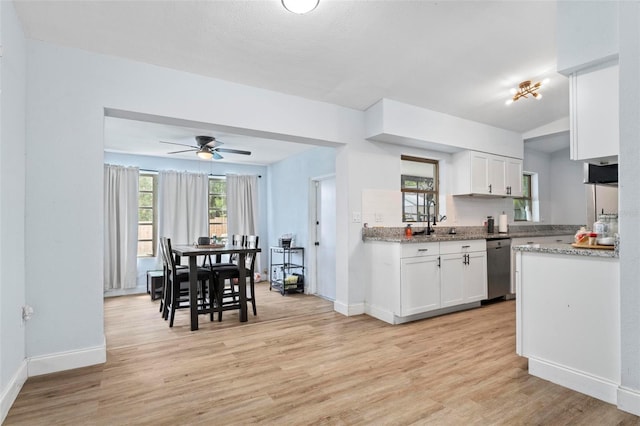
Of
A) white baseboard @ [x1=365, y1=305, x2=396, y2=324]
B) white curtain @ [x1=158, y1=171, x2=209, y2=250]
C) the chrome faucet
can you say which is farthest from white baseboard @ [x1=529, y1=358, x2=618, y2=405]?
white curtain @ [x1=158, y1=171, x2=209, y2=250]

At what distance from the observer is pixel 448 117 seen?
178 inches

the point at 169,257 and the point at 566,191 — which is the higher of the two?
the point at 566,191

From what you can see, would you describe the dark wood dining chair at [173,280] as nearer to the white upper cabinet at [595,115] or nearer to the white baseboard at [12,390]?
the white baseboard at [12,390]

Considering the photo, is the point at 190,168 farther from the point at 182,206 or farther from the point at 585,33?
the point at 585,33

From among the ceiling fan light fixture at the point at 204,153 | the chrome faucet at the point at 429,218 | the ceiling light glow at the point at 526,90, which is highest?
the ceiling light glow at the point at 526,90

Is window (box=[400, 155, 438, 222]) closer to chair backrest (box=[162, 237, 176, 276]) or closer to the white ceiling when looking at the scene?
the white ceiling

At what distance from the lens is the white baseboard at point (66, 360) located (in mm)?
2494

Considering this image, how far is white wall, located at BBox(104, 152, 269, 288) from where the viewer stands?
5922mm

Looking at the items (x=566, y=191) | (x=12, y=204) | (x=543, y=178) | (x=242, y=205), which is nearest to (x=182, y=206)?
(x=242, y=205)

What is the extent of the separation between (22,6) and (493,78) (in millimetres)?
4191

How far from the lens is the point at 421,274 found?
Answer: 3.85m

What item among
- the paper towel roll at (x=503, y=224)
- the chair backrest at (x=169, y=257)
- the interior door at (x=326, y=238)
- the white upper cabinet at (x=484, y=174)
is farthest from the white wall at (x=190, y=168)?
the paper towel roll at (x=503, y=224)

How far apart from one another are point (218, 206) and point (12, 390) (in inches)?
190

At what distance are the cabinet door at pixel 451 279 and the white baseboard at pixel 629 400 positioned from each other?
6.58 feet
